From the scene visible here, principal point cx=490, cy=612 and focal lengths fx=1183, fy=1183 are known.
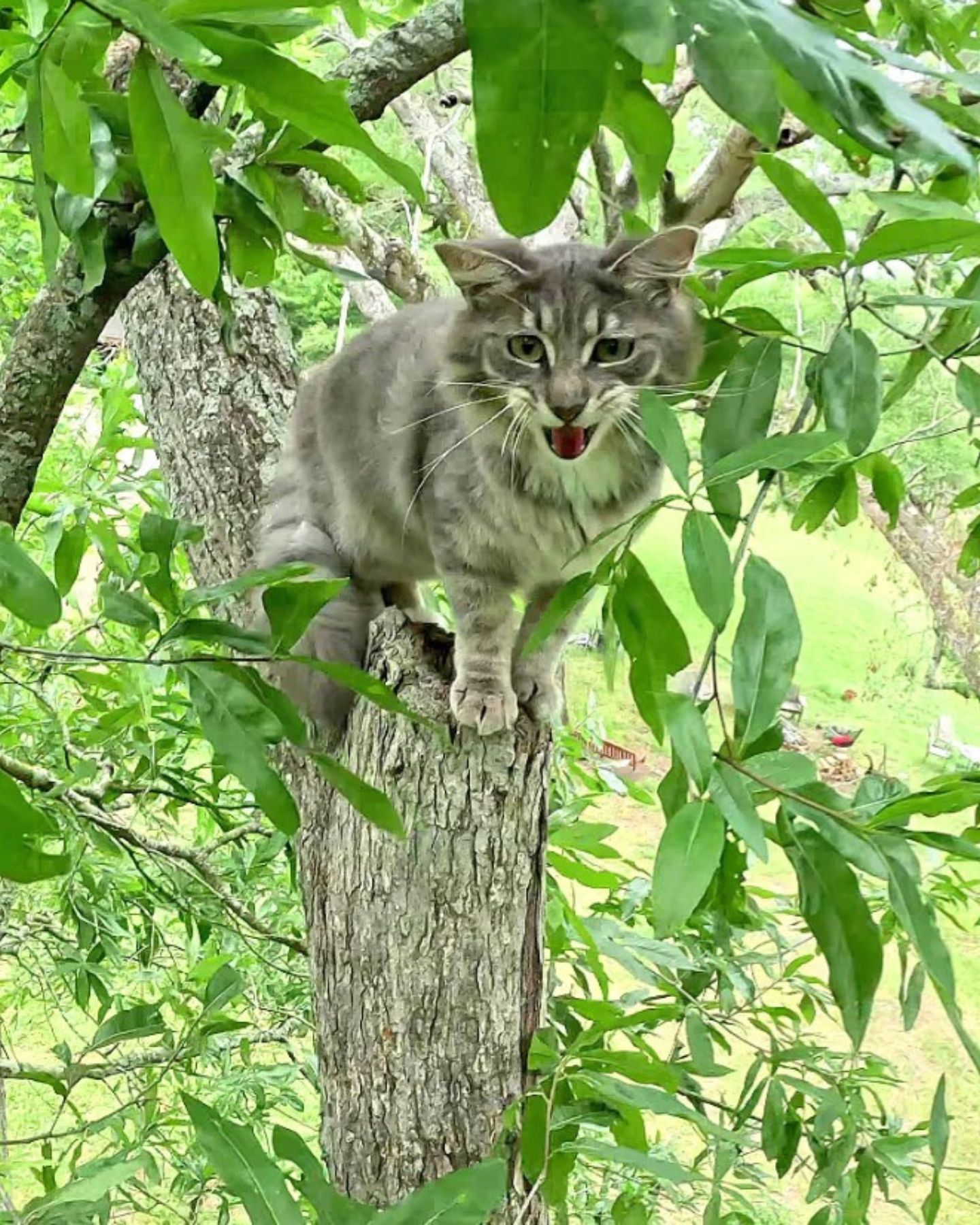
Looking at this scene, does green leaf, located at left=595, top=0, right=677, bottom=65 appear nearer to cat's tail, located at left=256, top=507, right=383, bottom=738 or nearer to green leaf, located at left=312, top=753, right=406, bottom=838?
green leaf, located at left=312, top=753, right=406, bottom=838

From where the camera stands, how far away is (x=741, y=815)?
53 centimetres

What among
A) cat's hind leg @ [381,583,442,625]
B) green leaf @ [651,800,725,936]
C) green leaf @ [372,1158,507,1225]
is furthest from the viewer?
cat's hind leg @ [381,583,442,625]

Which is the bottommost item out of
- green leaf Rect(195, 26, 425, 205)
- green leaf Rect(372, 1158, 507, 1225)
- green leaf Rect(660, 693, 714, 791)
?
green leaf Rect(372, 1158, 507, 1225)

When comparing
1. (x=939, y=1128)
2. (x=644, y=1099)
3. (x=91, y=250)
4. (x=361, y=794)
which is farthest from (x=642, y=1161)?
(x=91, y=250)

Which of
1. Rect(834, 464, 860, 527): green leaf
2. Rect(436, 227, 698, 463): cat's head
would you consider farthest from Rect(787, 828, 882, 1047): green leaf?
Rect(436, 227, 698, 463): cat's head

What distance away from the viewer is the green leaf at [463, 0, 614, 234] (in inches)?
11.2

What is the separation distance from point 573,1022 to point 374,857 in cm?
31

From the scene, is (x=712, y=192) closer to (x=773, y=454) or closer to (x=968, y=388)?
(x=968, y=388)

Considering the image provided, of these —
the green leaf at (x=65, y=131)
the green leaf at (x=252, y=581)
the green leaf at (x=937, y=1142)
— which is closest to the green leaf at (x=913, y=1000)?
the green leaf at (x=937, y=1142)

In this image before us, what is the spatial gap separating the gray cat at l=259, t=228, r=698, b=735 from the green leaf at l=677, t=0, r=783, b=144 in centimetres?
79

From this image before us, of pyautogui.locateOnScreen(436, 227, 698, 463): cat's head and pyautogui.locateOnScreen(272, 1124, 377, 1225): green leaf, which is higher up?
pyautogui.locateOnScreen(436, 227, 698, 463): cat's head

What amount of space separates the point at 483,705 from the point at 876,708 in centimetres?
204

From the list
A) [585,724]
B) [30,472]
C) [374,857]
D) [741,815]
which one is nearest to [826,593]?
[585,724]

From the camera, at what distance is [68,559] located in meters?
0.93
